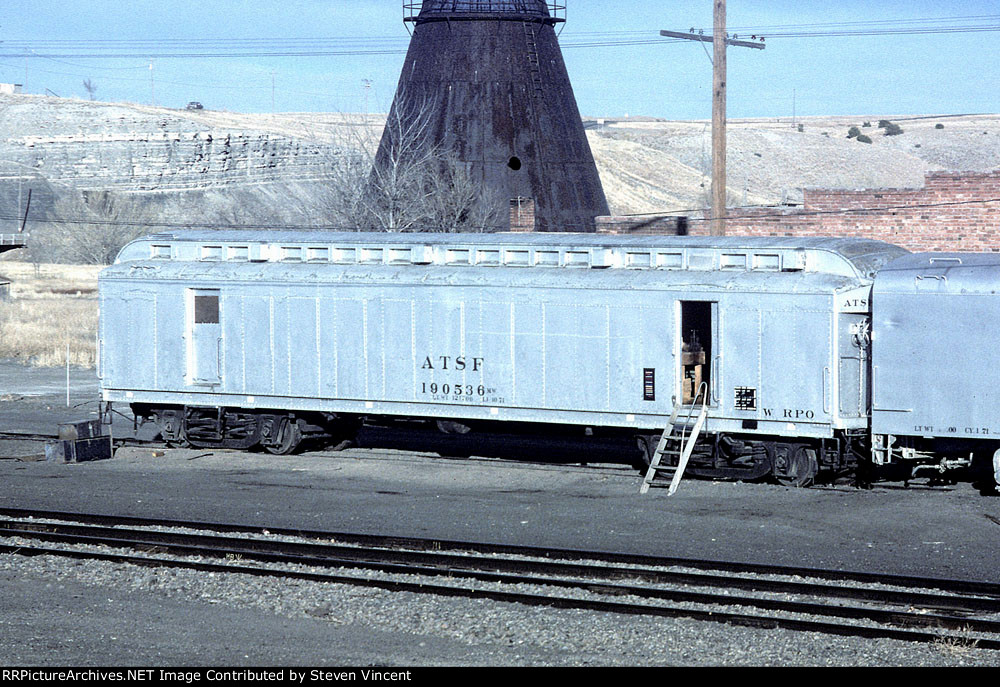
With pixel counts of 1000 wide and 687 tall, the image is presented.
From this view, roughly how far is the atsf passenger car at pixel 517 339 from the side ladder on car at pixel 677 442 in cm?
22

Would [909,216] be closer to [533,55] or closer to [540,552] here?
[533,55]

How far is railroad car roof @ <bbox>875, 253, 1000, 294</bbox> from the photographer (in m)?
16.9

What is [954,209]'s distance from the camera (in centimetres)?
2798

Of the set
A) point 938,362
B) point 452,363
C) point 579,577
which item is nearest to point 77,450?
point 452,363

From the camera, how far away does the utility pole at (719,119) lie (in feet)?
84.9

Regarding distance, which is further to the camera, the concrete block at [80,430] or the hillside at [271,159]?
the hillside at [271,159]

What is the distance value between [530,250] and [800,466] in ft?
17.7

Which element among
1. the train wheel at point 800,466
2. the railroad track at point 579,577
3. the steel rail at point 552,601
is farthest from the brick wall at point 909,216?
the steel rail at point 552,601

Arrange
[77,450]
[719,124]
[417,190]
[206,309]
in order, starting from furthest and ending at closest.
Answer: [417,190], [719,124], [206,309], [77,450]

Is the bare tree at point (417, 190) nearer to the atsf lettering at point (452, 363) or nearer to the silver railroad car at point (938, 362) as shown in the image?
the atsf lettering at point (452, 363)

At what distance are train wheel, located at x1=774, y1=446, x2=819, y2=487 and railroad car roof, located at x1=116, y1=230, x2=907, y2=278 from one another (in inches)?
104

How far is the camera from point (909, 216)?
28.7m
